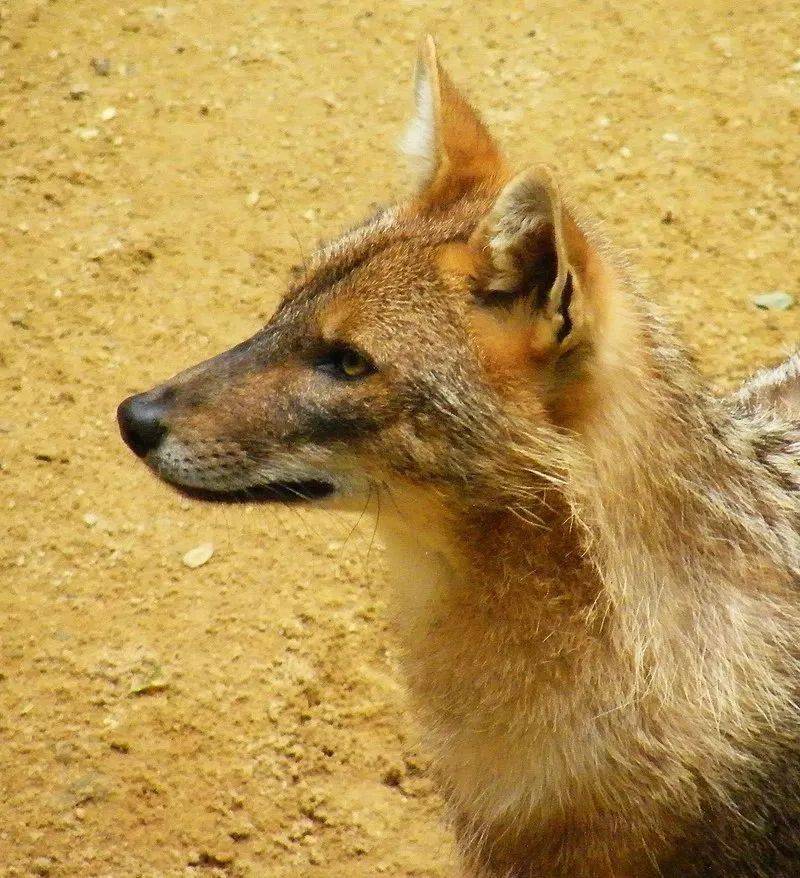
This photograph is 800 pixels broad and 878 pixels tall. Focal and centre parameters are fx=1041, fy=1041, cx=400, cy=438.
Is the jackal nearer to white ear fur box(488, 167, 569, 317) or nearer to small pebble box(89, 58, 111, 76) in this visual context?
white ear fur box(488, 167, 569, 317)

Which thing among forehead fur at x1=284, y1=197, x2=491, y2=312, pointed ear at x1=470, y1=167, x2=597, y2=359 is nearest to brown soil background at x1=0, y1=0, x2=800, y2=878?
forehead fur at x1=284, y1=197, x2=491, y2=312

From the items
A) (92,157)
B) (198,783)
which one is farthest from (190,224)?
(198,783)

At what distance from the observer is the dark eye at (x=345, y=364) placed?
2.74 metres

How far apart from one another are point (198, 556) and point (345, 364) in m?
2.03

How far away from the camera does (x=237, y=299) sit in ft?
17.6

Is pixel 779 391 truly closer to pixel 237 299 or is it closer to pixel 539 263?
pixel 539 263

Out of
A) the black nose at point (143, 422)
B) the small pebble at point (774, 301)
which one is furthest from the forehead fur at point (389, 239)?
the small pebble at point (774, 301)

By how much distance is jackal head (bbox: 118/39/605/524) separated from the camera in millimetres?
2578

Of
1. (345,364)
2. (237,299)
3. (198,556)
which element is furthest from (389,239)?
(237,299)

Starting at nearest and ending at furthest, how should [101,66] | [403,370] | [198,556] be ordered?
[403,370]
[198,556]
[101,66]

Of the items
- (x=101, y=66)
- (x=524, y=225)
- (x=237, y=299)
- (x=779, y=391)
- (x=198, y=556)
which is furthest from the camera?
(x=101, y=66)

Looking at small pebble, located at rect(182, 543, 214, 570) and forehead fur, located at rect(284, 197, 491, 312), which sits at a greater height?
forehead fur, located at rect(284, 197, 491, 312)

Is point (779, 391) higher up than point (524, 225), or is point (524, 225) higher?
point (524, 225)

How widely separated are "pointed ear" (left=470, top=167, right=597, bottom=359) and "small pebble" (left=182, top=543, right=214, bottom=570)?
7.55ft
